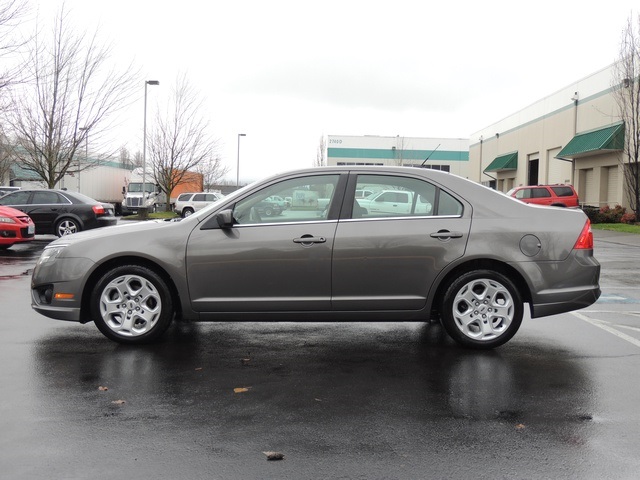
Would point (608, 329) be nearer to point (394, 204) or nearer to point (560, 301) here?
point (560, 301)

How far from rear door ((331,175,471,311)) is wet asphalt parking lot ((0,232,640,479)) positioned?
0.53 m

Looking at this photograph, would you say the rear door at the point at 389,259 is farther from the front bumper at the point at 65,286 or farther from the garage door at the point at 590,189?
the garage door at the point at 590,189

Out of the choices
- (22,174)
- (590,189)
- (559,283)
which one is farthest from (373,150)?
(559,283)

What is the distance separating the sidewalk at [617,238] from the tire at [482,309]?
52.8 feet

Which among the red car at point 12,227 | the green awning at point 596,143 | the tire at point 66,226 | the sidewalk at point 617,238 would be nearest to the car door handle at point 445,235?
the red car at point 12,227

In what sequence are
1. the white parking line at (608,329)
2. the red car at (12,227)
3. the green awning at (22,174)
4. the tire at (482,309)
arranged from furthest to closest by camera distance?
the green awning at (22,174)
the red car at (12,227)
the white parking line at (608,329)
the tire at (482,309)

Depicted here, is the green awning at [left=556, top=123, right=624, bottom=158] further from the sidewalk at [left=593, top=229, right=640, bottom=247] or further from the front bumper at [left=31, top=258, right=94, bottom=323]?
the front bumper at [left=31, top=258, right=94, bottom=323]

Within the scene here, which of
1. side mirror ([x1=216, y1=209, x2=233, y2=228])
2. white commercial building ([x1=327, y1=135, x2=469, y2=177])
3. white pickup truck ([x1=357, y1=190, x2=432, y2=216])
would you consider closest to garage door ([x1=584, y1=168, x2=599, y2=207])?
white pickup truck ([x1=357, y1=190, x2=432, y2=216])

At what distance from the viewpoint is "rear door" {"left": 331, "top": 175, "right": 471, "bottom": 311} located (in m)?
5.77

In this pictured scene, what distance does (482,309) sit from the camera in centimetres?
591

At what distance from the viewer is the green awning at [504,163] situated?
48062mm

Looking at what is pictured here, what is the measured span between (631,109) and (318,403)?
30175mm

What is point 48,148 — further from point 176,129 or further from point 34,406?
point 34,406

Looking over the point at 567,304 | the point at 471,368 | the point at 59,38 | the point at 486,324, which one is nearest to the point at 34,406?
the point at 471,368
